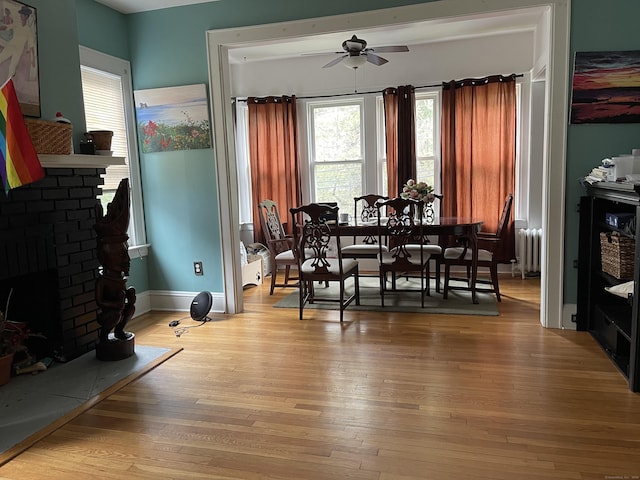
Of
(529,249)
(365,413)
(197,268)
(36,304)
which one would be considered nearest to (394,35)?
(529,249)

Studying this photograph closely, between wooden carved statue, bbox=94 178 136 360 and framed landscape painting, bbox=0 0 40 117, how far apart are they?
2.39ft

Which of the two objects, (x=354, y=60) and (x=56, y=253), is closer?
(x=56, y=253)

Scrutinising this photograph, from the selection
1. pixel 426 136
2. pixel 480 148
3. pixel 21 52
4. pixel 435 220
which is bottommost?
pixel 435 220

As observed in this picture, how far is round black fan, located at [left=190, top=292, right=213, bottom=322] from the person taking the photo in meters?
4.11

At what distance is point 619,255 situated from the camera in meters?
A: 2.97

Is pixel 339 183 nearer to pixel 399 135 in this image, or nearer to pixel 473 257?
pixel 399 135

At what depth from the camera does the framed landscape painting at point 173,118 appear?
13.6 feet

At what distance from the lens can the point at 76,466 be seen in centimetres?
207

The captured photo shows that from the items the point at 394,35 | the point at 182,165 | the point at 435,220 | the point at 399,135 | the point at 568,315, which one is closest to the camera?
the point at 568,315

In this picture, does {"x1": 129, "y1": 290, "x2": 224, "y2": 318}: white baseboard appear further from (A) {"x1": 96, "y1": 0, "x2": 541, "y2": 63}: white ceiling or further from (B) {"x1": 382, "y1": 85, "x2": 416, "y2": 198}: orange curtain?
(B) {"x1": 382, "y1": 85, "x2": 416, "y2": 198}: orange curtain

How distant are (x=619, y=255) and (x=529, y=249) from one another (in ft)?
7.97

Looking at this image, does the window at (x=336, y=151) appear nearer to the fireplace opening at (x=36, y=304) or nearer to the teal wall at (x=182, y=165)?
the teal wall at (x=182, y=165)

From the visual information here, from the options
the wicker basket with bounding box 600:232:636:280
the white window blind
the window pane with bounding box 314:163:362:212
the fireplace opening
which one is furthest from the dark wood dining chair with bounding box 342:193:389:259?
the fireplace opening

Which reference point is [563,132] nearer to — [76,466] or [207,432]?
[207,432]
